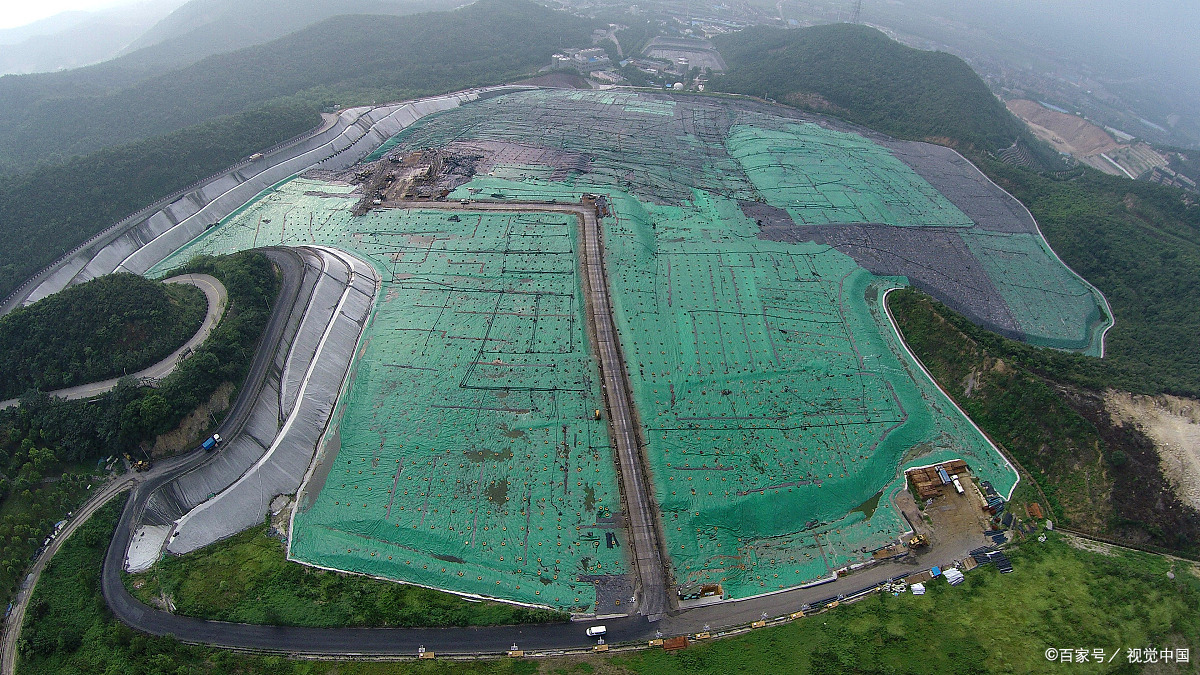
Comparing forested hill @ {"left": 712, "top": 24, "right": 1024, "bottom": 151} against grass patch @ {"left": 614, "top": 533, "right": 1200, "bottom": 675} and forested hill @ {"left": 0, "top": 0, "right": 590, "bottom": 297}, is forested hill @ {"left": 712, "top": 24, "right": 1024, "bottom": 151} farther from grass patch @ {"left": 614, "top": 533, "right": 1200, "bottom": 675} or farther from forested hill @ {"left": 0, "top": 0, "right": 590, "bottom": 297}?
grass patch @ {"left": 614, "top": 533, "right": 1200, "bottom": 675}

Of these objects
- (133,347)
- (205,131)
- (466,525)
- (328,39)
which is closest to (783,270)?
(466,525)

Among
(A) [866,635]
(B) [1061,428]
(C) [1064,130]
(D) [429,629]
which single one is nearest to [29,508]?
(D) [429,629]

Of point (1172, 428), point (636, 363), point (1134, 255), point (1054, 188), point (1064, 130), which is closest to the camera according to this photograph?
point (1172, 428)

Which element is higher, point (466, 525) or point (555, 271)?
point (555, 271)

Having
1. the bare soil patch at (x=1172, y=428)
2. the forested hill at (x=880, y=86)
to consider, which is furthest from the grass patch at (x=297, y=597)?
the forested hill at (x=880, y=86)

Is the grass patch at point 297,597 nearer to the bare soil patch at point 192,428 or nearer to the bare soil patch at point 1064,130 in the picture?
the bare soil patch at point 192,428

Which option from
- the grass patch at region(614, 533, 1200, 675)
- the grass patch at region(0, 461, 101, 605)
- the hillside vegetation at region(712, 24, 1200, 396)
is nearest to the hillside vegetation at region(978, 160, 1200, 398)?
the hillside vegetation at region(712, 24, 1200, 396)

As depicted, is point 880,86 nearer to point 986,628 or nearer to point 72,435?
point 986,628

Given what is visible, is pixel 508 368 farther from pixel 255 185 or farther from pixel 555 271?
pixel 255 185
